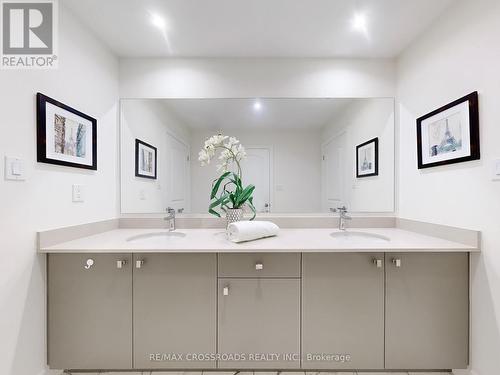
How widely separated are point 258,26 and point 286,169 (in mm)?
1031

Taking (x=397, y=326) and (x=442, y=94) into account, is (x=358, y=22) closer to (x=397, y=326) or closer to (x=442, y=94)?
(x=442, y=94)

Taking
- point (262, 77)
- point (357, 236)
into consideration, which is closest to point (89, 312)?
point (357, 236)

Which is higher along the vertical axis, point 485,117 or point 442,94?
point 442,94

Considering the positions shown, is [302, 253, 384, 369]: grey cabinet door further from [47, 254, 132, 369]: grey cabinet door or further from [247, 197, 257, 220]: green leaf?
[47, 254, 132, 369]: grey cabinet door

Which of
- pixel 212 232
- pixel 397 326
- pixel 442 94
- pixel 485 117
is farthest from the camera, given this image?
pixel 212 232

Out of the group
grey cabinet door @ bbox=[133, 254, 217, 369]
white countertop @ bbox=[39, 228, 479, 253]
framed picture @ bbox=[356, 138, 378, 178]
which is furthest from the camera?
framed picture @ bbox=[356, 138, 378, 178]

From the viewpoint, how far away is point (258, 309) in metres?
1.44

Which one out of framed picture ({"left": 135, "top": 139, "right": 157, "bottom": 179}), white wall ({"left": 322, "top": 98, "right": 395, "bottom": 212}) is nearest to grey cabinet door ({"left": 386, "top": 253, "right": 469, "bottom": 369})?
white wall ({"left": 322, "top": 98, "right": 395, "bottom": 212})

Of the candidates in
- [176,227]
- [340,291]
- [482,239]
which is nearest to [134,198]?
[176,227]

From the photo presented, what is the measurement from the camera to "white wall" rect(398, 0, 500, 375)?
4.12 feet

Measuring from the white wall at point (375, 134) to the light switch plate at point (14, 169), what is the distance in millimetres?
1936

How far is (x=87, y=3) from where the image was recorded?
1.49 meters

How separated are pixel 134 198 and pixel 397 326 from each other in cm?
201

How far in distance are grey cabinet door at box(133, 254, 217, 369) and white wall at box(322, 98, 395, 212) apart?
1310 mm
